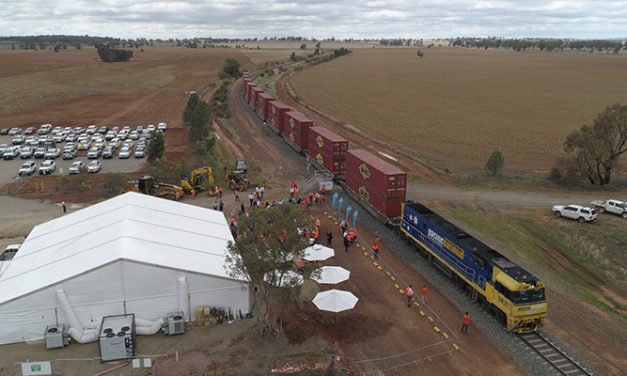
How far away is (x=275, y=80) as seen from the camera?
452 ft

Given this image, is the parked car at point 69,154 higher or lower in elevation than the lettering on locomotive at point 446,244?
lower

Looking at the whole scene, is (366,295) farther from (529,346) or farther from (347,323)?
(529,346)

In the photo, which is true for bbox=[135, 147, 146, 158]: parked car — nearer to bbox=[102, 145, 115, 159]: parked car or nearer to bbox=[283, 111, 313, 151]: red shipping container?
bbox=[102, 145, 115, 159]: parked car

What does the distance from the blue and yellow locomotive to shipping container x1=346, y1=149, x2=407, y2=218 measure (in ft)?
10.6

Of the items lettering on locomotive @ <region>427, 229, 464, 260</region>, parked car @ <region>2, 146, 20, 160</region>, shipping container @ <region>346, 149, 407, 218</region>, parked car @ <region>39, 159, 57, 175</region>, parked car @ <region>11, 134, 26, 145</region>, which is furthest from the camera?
parked car @ <region>11, 134, 26, 145</region>

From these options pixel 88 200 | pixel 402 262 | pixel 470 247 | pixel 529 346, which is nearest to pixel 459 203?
pixel 402 262

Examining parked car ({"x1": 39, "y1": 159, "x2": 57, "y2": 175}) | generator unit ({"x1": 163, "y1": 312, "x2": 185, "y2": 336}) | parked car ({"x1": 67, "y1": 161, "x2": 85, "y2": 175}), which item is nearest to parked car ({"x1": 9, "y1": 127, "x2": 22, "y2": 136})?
parked car ({"x1": 39, "y1": 159, "x2": 57, "y2": 175})

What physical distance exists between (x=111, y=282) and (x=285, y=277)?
8.25 m

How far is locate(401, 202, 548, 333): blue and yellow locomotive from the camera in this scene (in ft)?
74.3

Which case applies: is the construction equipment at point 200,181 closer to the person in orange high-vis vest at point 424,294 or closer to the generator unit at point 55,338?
the generator unit at point 55,338

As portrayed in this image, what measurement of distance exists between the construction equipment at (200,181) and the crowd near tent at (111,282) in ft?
56.1

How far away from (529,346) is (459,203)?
878 inches

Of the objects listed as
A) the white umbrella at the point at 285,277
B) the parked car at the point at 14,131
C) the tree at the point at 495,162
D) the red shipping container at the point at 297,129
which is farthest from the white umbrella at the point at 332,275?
the parked car at the point at 14,131

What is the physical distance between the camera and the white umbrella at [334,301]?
23156 mm
